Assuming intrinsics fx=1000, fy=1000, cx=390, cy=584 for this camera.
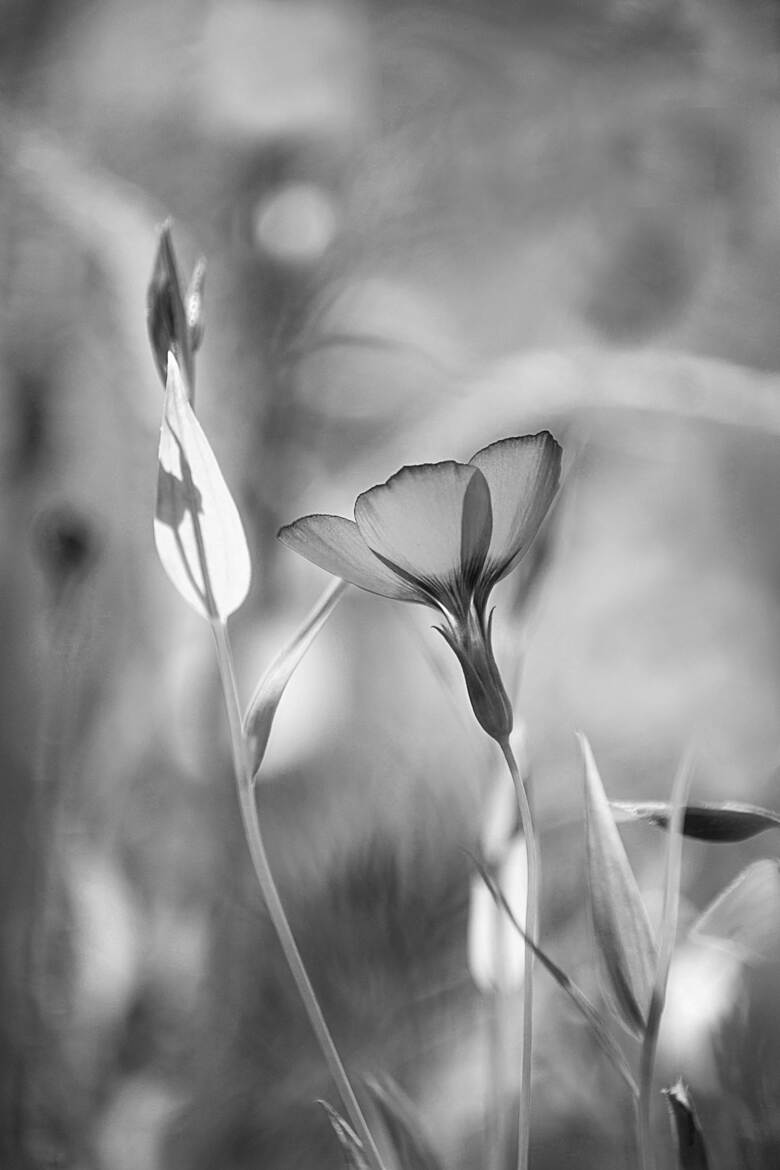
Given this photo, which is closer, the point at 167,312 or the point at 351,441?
the point at 167,312

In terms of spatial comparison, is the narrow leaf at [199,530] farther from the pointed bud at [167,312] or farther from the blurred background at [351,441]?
the blurred background at [351,441]

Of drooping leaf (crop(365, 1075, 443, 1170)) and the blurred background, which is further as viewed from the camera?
the blurred background

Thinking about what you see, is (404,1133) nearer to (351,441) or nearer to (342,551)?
(342,551)

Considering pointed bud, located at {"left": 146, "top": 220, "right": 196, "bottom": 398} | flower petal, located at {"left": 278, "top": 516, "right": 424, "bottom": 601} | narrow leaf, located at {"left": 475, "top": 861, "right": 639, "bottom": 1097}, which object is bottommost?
narrow leaf, located at {"left": 475, "top": 861, "right": 639, "bottom": 1097}

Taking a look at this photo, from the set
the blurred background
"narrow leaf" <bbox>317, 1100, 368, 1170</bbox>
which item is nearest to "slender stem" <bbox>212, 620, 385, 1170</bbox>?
"narrow leaf" <bbox>317, 1100, 368, 1170</bbox>

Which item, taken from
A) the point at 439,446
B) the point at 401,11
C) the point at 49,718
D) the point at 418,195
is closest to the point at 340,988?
the point at 49,718

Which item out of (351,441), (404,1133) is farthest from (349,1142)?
(351,441)

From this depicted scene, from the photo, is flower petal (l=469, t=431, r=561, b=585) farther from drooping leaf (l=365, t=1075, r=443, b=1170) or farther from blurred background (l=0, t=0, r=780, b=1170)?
blurred background (l=0, t=0, r=780, b=1170)
